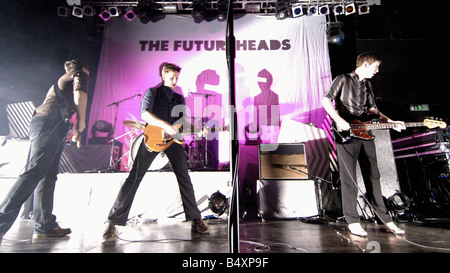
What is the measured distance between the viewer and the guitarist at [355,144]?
8.29 ft

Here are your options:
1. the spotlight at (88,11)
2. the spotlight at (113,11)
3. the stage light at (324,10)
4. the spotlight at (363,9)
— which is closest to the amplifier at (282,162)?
the stage light at (324,10)

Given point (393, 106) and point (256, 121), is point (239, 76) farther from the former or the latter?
point (393, 106)

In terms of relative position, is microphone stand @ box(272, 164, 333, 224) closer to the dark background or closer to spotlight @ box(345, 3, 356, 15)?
the dark background

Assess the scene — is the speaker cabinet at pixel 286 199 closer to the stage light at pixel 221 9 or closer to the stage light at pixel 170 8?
the stage light at pixel 221 9

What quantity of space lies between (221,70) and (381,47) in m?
3.94

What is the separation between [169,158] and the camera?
2.72 m

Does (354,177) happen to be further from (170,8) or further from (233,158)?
(170,8)

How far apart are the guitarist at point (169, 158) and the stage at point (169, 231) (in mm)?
190

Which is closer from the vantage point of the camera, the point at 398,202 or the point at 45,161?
the point at 45,161

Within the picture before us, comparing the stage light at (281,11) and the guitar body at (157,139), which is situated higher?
the stage light at (281,11)

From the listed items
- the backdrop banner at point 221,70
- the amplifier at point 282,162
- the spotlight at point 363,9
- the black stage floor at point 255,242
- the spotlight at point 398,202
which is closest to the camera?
the black stage floor at point 255,242

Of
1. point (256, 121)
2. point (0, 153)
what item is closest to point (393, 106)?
point (256, 121)

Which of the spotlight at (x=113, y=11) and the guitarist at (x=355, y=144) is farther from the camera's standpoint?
the spotlight at (x=113, y=11)

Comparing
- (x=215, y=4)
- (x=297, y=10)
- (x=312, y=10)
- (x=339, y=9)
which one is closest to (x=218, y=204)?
(x=215, y=4)
